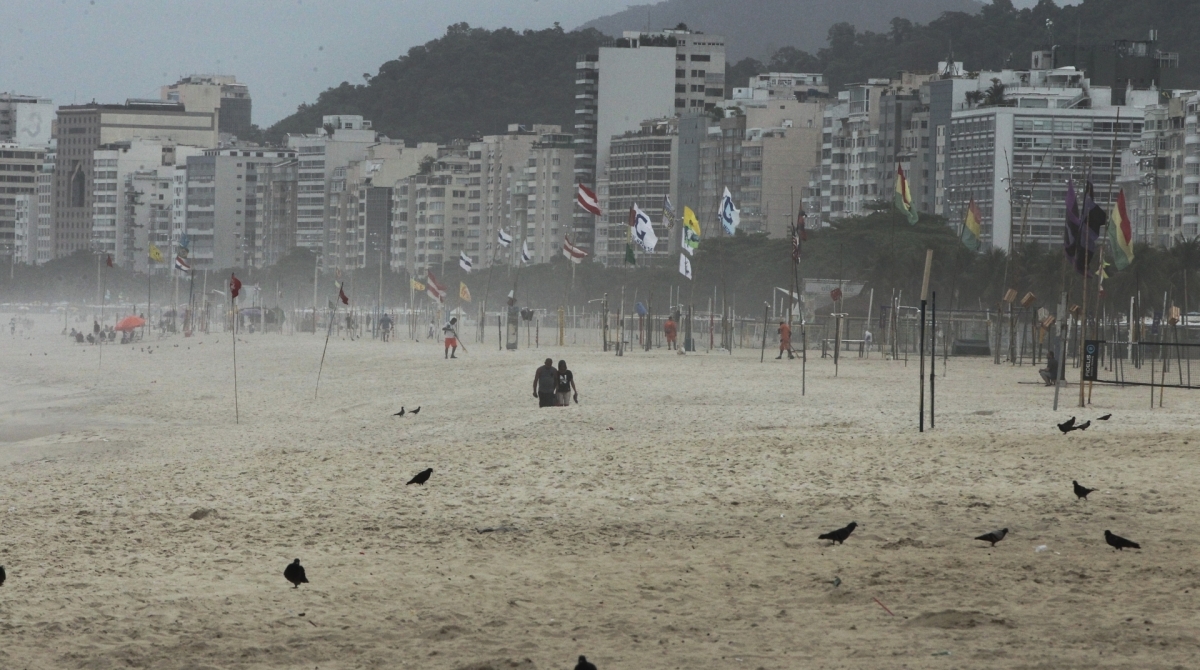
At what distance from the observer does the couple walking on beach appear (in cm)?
2548

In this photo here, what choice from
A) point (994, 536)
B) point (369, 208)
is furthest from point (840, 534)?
point (369, 208)

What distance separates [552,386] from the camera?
2567 centimetres

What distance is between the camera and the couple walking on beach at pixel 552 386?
25.5 m

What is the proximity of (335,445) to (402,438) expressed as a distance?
3.21 feet

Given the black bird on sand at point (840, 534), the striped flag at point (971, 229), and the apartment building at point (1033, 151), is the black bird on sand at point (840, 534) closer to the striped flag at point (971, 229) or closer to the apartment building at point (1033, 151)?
the striped flag at point (971, 229)

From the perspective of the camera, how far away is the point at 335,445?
22297 mm

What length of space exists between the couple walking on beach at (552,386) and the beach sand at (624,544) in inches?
35.6

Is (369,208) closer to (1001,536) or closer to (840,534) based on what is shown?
(840,534)

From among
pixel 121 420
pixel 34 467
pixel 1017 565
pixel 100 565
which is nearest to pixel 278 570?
pixel 100 565

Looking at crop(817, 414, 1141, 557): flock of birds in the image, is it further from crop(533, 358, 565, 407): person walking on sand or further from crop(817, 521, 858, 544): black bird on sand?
crop(533, 358, 565, 407): person walking on sand

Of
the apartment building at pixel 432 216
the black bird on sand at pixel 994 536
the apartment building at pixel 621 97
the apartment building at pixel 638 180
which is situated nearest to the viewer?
the black bird on sand at pixel 994 536

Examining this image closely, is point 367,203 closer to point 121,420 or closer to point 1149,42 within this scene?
point 1149,42

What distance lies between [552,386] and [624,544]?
12391 millimetres

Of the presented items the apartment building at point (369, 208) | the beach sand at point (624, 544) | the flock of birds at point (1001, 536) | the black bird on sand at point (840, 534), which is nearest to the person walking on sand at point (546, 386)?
the beach sand at point (624, 544)
